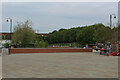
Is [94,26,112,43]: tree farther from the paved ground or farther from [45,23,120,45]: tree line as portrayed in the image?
the paved ground

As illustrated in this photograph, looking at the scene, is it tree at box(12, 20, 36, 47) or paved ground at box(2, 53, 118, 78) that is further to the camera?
tree at box(12, 20, 36, 47)

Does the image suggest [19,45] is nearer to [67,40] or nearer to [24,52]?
[24,52]

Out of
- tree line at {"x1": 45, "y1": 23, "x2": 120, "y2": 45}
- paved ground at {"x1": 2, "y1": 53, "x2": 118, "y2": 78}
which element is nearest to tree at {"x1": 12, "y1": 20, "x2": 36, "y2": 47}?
tree line at {"x1": 45, "y1": 23, "x2": 120, "y2": 45}

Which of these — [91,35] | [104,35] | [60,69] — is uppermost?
[91,35]

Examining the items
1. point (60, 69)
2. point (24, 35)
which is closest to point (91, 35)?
point (24, 35)

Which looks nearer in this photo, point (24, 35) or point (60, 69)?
point (60, 69)

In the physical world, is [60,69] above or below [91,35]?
below

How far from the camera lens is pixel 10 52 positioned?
99.5 ft

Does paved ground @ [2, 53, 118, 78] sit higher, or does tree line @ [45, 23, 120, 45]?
tree line @ [45, 23, 120, 45]

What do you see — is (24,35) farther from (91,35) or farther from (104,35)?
(91,35)

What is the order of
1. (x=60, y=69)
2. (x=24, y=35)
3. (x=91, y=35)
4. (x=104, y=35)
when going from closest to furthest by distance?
(x=60, y=69) < (x=104, y=35) < (x=24, y=35) < (x=91, y=35)

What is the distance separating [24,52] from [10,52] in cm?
220

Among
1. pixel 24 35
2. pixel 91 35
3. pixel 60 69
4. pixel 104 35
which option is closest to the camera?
pixel 60 69

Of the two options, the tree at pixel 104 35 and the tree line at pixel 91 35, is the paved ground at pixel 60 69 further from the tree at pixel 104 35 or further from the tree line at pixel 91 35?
the tree at pixel 104 35
